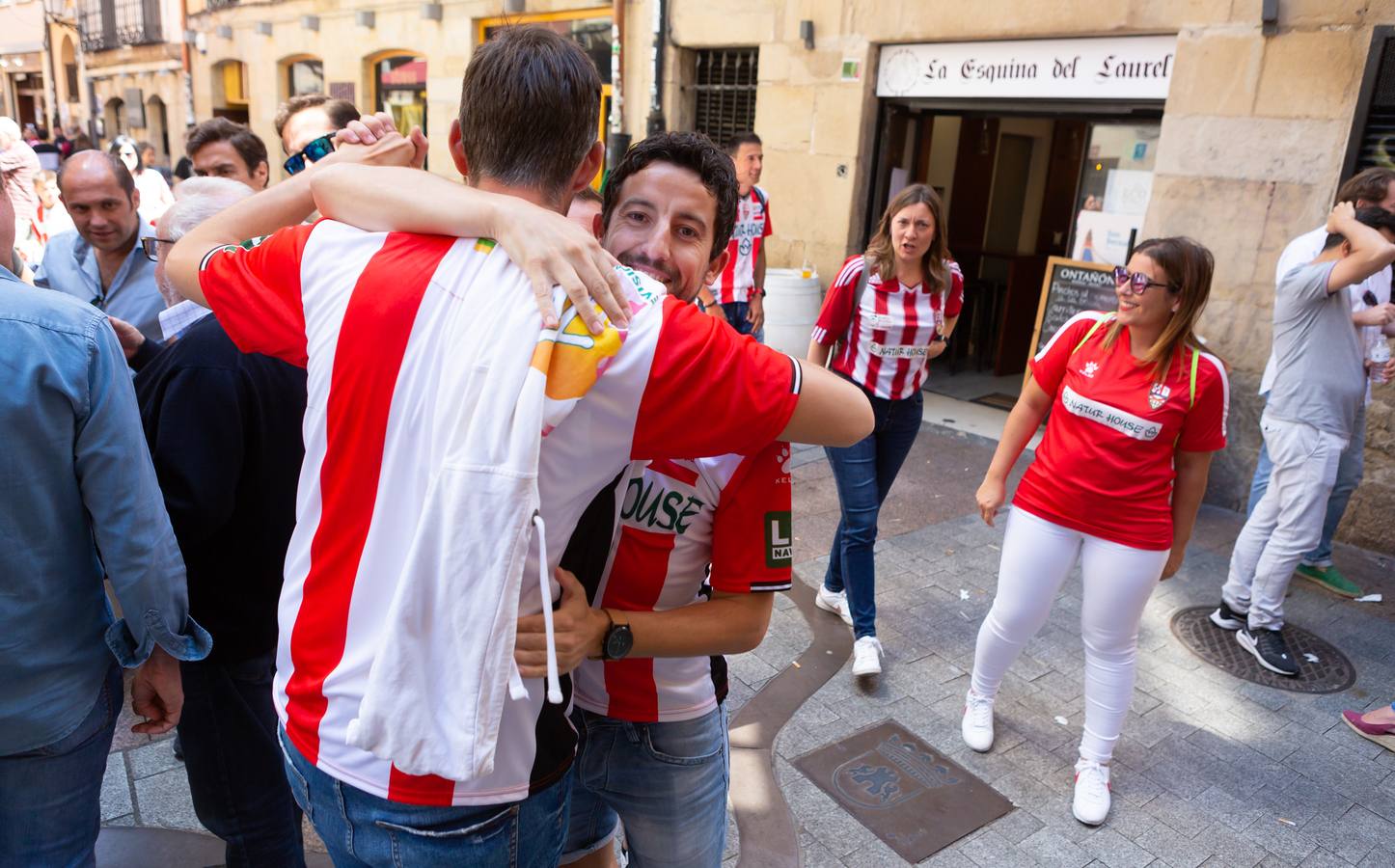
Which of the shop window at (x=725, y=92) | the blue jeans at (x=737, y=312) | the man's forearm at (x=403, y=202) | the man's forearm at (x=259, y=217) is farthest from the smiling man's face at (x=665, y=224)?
the shop window at (x=725, y=92)

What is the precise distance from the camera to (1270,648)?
4164 millimetres

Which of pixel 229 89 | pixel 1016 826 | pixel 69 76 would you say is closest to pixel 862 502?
pixel 1016 826

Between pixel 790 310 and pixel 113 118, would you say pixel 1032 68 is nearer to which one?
pixel 790 310

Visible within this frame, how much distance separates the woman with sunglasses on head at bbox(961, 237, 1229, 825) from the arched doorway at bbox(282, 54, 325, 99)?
1481 cm

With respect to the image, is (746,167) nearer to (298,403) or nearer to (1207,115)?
(1207,115)

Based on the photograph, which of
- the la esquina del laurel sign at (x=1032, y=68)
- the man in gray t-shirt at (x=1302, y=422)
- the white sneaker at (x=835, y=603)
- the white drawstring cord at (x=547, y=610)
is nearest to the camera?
the white drawstring cord at (x=547, y=610)

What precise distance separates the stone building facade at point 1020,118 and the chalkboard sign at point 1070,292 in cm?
46

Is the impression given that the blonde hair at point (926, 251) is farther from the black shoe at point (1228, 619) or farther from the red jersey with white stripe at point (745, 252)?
the red jersey with white stripe at point (745, 252)

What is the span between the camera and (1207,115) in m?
6.02

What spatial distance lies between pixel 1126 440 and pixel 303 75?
15.8m

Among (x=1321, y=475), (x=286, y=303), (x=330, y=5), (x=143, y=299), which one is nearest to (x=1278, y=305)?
(x=1321, y=475)

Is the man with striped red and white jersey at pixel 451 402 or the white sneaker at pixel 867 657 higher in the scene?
the man with striped red and white jersey at pixel 451 402

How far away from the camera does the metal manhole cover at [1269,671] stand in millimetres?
4020

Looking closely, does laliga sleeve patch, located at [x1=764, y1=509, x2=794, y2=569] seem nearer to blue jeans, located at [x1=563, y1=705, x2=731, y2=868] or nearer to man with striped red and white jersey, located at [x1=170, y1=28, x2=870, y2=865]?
man with striped red and white jersey, located at [x1=170, y1=28, x2=870, y2=865]
